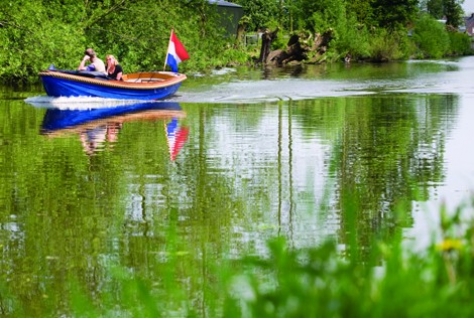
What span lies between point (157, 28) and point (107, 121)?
1150 cm

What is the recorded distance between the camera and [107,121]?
15.4m

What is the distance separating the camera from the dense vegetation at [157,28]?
21.7 meters

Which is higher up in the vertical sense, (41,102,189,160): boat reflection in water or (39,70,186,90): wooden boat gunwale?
(39,70,186,90): wooden boat gunwale

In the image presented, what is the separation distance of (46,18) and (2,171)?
47.1 ft

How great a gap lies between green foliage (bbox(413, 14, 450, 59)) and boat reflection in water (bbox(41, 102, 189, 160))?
38.8 m

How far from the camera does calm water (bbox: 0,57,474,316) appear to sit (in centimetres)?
573

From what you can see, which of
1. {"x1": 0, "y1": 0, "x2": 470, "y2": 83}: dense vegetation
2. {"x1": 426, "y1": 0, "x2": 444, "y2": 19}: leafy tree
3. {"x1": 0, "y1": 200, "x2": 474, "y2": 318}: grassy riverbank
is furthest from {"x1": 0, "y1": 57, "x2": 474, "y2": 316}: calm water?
{"x1": 426, "y1": 0, "x2": 444, "y2": 19}: leafy tree

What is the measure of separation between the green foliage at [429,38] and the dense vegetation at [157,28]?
6700mm

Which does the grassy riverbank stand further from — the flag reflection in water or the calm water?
the flag reflection in water

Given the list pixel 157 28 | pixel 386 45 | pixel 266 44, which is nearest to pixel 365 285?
pixel 157 28

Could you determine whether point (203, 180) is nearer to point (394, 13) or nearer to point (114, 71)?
point (114, 71)

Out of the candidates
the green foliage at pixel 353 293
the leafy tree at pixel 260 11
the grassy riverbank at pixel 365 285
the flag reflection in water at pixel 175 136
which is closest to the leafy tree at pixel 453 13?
the leafy tree at pixel 260 11

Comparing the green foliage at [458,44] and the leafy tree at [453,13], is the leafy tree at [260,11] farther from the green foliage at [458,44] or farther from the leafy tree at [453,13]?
the leafy tree at [453,13]

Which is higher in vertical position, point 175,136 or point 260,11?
point 260,11
